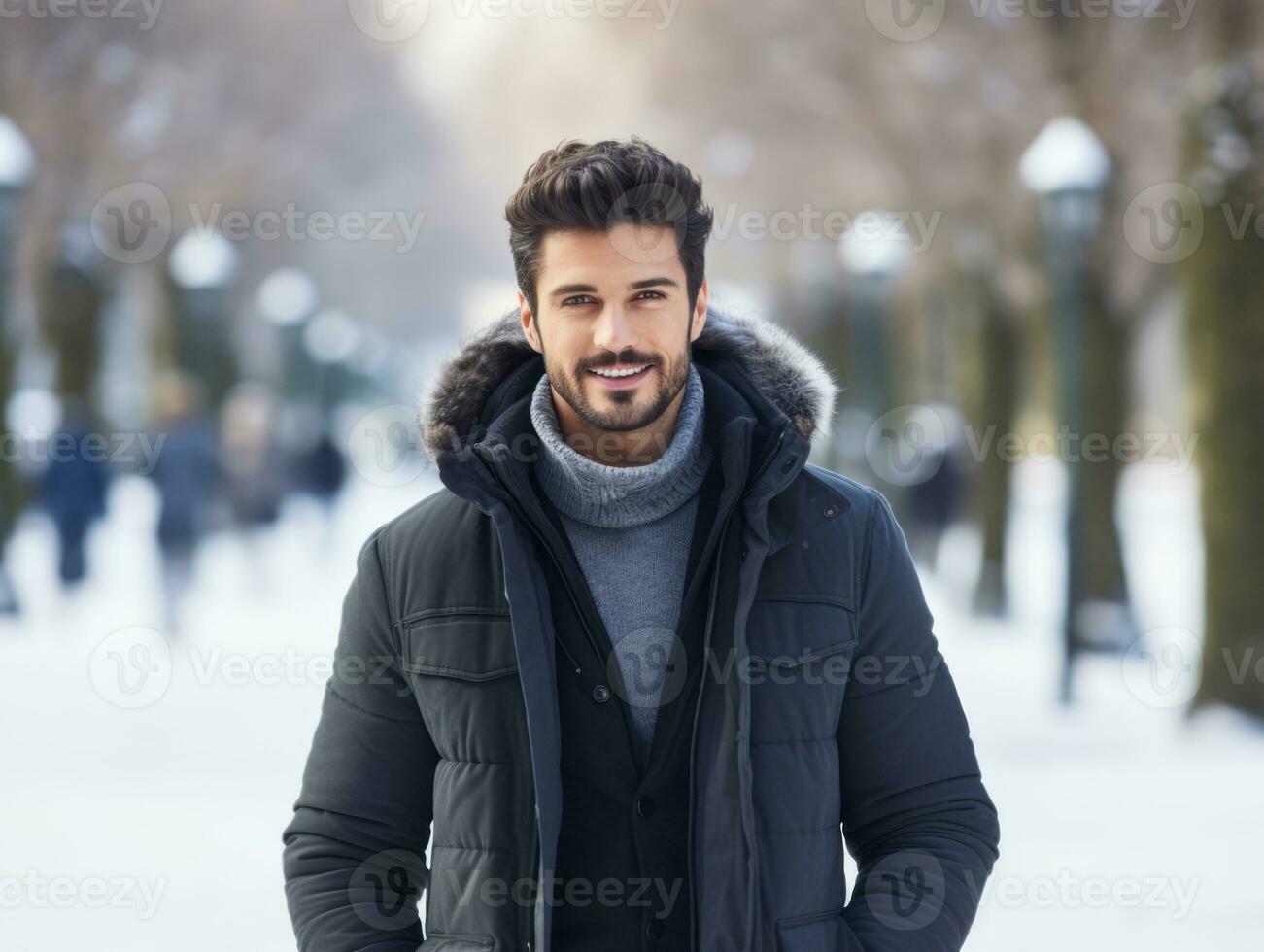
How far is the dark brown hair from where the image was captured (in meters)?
2.43

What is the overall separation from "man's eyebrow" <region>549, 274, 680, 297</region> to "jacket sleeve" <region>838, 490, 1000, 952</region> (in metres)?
0.54

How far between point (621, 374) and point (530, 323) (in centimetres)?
24

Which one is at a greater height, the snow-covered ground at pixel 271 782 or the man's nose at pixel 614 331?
the man's nose at pixel 614 331

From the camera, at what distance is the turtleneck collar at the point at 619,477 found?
2504 millimetres

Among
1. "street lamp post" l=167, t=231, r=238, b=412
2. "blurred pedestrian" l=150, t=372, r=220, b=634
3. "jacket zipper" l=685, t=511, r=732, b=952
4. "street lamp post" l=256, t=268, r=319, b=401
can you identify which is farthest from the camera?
"street lamp post" l=256, t=268, r=319, b=401

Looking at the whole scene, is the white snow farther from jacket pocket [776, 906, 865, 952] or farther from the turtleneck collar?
jacket pocket [776, 906, 865, 952]

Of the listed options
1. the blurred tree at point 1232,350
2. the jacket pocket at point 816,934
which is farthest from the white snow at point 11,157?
the jacket pocket at point 816,934

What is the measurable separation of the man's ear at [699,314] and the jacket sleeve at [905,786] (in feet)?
1.50

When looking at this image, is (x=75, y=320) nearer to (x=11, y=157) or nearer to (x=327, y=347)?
(x=11, y=157)

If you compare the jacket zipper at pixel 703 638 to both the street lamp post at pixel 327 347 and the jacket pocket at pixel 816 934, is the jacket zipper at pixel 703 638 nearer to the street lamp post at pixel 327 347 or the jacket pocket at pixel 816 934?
the jacket pocket at pixel 816 934

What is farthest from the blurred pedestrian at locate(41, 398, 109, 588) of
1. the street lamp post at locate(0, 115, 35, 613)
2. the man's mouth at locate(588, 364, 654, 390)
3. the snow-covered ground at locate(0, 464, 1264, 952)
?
the man's mouth at locate(588, 364, 654, 390)

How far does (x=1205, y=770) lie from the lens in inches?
333

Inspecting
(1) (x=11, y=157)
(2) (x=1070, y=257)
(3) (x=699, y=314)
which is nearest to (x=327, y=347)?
(1) (x=11, y=157)

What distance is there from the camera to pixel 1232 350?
9.24 m
